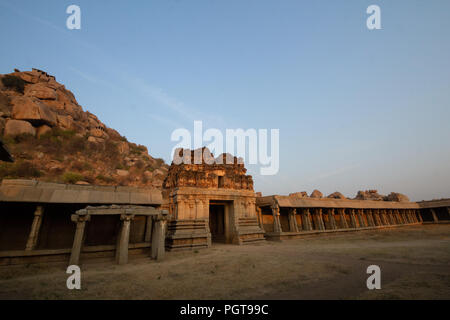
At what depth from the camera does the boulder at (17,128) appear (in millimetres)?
32906

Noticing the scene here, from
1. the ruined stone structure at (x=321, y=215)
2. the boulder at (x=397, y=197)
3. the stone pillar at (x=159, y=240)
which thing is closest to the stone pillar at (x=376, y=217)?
A: the ruined stone structure at (x=321, y=215)

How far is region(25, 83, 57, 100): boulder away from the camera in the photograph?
4116 cm

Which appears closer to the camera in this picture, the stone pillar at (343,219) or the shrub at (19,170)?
the stone pillar at (343,219)

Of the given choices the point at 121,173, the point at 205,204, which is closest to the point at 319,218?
the point at 205,204

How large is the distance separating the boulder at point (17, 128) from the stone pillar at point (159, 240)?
39495 millimetres

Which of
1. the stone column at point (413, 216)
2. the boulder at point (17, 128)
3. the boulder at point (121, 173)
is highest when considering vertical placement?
the boulder at point (17, 128)

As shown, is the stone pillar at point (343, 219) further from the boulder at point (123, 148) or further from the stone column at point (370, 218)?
the boulder at point (123, 148)

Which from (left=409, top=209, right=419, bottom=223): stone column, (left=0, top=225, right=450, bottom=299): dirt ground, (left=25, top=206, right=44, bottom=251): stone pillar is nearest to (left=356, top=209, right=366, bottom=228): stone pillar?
(left=409, top=209, right=419, bottom=223): stone column

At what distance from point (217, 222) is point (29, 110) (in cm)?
4105

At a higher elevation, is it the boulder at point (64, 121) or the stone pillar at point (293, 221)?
the boulder at point (64, 121)

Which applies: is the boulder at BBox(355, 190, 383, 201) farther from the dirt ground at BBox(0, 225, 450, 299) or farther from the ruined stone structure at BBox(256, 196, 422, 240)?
the dirt ground at BBox(0, 225, 450, 299)

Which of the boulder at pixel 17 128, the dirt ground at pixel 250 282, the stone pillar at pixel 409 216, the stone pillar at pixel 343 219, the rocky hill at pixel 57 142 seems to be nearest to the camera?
the dirt ground at pixel 250 282

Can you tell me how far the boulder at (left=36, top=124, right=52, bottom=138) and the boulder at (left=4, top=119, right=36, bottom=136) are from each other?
3.80 ft

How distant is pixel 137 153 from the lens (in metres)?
51.8
